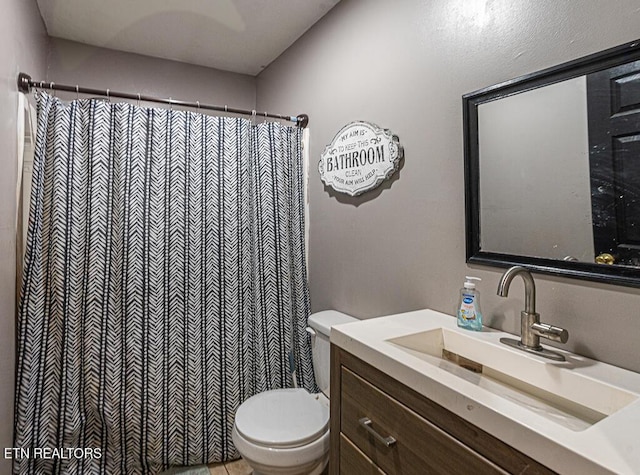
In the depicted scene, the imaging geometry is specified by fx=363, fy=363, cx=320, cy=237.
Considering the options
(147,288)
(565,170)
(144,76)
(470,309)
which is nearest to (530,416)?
(470,309)

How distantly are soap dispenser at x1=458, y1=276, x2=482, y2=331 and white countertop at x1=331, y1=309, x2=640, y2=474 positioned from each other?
7 cm

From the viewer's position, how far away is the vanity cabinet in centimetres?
71

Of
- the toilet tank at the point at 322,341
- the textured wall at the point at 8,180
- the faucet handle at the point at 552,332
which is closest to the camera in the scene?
the faucet handle at the point at 552,332

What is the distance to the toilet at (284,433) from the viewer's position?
1397 mm

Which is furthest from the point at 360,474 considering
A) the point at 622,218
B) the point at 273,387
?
the point at 273,387

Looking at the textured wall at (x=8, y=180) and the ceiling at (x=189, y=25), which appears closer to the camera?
the textured wall at (x=8, y=180)

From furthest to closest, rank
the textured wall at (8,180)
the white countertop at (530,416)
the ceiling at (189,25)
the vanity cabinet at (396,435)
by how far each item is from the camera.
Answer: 1. the ceiling at (189,25)
2. the textured wall at (8,180)
3. the vanity cabinet at (396,435)
4. the white countertop at (530,416)

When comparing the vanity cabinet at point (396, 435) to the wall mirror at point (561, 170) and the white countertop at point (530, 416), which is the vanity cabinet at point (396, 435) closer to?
the white countertop at point (530, 416)

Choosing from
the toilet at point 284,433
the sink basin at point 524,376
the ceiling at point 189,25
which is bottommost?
the toilet at point 284,433

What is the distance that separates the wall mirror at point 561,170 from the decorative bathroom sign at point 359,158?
0.39m

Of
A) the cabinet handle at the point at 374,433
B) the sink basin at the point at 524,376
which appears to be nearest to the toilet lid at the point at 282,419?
the cabinet handle at the point at 374,433

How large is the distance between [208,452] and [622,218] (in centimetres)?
204

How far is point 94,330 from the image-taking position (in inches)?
67.6

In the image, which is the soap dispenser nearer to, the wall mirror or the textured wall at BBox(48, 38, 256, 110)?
the wall mirror
